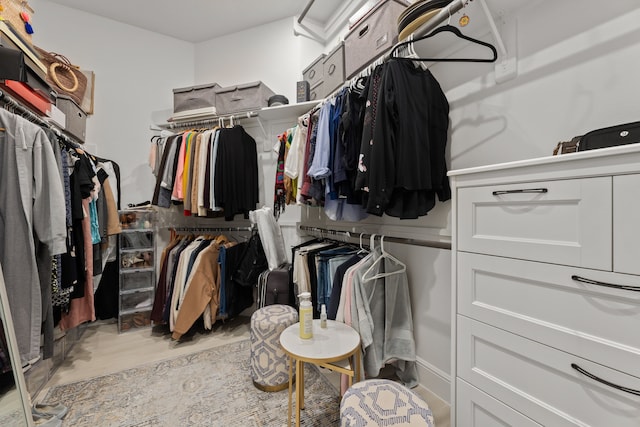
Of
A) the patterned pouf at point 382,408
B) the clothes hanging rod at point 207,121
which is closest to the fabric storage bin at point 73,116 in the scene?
the clothes hanging rod at point 207,121

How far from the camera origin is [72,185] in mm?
1725

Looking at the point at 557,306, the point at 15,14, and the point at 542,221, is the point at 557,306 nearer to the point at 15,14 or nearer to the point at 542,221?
the point at 542,221

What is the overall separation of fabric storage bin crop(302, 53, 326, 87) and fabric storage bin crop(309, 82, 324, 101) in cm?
3

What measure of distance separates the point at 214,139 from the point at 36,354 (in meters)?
1.80

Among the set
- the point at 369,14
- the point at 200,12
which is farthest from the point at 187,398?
the point at 200,12

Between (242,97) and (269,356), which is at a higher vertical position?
(242,97)

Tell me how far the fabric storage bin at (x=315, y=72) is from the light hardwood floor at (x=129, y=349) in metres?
2.32

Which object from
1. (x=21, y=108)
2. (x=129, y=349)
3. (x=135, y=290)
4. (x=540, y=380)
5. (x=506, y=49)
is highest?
(x=506, y=49)

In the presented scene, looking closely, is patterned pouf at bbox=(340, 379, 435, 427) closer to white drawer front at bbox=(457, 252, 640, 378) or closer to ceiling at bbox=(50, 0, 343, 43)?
white drawer front at bbox=(457, 252, 640, 378)

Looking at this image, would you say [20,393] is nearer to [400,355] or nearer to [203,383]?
[203,383]

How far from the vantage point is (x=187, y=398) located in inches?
59.1

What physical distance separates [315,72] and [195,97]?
4.12 ft

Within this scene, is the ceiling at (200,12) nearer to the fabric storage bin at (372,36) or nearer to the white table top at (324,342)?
the fabric storage bin at (372,36)

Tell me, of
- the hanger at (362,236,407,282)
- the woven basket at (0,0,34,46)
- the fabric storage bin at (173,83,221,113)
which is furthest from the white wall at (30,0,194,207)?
the hanger at (362,236,407,282)
